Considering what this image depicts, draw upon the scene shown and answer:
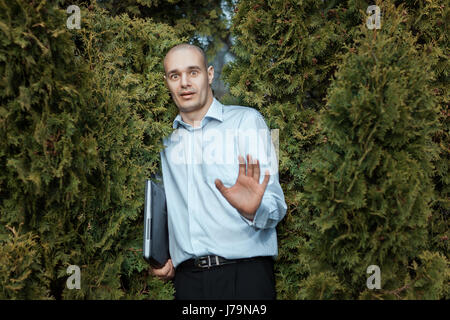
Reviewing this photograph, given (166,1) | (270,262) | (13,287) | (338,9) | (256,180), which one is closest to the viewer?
(13,287)

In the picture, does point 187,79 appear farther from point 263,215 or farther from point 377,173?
point 377,173

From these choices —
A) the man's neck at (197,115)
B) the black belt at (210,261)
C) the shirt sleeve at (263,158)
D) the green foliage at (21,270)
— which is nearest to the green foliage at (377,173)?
the shirt sleeve at (263,158)

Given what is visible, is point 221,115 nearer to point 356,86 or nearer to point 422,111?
point 356,86

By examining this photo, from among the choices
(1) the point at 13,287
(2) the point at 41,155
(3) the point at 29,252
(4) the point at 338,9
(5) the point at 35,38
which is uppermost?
(4) the point at 338,9

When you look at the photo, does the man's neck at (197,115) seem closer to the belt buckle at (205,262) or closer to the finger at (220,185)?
the finger at (220,185)

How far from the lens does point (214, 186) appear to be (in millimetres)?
3662

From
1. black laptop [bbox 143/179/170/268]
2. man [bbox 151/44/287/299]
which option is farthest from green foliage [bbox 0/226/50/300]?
man [bbox 151/44/287/299]

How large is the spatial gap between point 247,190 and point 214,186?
452 mm

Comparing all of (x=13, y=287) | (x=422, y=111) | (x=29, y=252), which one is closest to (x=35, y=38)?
(x=29, y=252)

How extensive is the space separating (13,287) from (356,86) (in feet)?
9.11

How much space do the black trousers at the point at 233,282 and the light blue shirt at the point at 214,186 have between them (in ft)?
0.37

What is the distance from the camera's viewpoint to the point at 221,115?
3855 mm

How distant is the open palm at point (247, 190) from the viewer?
325 cm

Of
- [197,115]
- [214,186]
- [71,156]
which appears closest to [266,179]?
[214,186]
